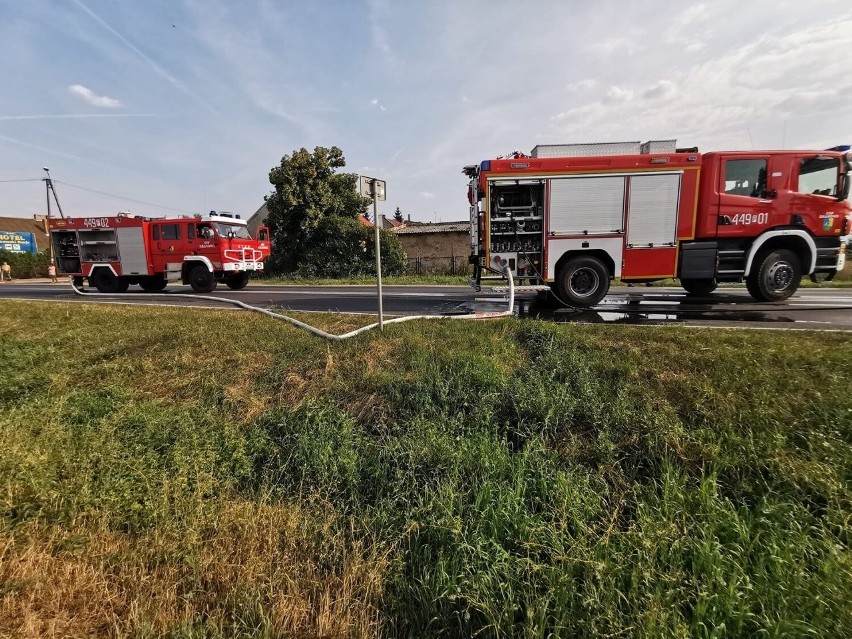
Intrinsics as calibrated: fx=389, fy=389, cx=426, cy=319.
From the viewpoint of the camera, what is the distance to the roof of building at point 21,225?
215 feet

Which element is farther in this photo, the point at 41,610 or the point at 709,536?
the point at 709,536

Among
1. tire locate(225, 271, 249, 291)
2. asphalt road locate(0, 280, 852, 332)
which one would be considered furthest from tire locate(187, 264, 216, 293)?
asphalt road locate(0, 280, 852, 332)

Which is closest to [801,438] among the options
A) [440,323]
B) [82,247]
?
[440,323]

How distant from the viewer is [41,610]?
2439 millimetres

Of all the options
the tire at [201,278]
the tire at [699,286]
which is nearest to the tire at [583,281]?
the tire at [699,286]

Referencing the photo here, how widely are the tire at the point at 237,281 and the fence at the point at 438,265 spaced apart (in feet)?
30.4

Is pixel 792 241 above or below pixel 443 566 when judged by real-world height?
above

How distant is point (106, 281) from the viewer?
52.1ft

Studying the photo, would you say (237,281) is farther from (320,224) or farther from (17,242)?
(17,242)

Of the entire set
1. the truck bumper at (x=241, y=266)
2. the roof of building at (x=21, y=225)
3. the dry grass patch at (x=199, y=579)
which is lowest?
the dry grass patch at (x=199, y=579)

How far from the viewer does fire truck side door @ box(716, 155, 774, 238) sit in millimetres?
7824

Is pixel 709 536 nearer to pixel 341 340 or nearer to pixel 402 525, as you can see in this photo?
pixel 402 525

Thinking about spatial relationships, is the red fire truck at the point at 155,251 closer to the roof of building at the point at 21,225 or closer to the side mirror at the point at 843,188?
the side mirror at the point at 843,188

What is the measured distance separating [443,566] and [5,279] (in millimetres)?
44738
